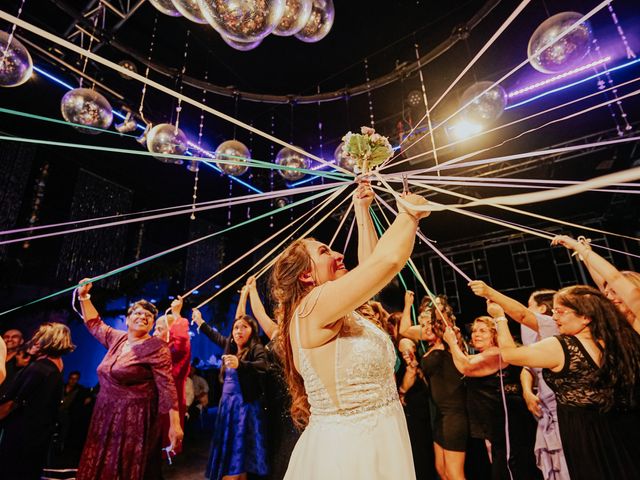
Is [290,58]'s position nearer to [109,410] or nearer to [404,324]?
[404,324]

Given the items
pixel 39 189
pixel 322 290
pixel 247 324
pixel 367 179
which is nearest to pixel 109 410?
pixel 247 324

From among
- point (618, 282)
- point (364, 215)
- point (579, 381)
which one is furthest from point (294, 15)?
point (579, 381)

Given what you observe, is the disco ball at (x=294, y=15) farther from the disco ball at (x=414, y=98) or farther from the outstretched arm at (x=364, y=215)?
the disco ball at (x=414, y=98)

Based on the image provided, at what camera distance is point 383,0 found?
507cm

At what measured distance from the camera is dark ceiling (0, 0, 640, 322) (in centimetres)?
532

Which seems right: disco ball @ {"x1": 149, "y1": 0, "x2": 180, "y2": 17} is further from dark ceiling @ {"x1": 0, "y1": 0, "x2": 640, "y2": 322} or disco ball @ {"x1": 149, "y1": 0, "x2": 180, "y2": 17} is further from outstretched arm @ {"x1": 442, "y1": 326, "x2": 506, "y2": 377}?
outstretched arm @ {"x1": 442, "y1": 326, "x2": 506, "y2": 377}

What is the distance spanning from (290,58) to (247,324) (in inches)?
186

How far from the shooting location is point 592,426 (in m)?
2.29

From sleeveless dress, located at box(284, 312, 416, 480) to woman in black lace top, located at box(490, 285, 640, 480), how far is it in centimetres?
134

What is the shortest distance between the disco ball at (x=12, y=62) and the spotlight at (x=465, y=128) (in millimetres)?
4849

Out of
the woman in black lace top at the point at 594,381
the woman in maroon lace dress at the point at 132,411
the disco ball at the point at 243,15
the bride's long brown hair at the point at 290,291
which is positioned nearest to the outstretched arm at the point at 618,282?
the woman in black lace top at the point at 594,381

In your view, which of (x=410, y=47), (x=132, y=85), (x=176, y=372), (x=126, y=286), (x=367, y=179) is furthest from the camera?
(x=126, y=286)

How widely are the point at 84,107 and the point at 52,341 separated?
259cm

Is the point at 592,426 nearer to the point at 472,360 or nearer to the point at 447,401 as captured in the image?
the point at 472,360
